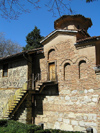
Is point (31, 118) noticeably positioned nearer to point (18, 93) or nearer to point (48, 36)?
point (18, 93)

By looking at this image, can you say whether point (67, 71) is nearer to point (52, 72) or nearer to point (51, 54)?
point (52, 72)

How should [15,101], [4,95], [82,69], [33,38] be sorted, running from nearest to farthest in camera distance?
1. [82,69]
2. [15,101]
3. [4,95]
4. [33,38]

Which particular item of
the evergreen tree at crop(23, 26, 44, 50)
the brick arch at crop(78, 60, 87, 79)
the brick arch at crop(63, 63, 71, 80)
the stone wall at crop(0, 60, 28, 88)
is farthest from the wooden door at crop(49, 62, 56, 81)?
the evergreen tree at crop(23, 26, 44, 50)

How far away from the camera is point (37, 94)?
46.8 ft

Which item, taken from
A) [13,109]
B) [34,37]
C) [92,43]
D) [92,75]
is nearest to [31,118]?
[13,109]

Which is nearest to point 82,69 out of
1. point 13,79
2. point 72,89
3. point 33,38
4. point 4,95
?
point 72,89

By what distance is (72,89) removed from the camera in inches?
484

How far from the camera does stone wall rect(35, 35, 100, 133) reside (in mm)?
11234

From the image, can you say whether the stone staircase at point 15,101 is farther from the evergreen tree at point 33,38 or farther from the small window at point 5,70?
the evergreen tree at point 33,38

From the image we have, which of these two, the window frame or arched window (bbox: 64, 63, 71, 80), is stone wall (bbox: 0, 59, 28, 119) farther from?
arched window (bbox: 64, 63, 71, 80)

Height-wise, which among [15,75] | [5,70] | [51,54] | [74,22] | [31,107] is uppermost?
[74,22]

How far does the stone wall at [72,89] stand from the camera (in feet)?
36.9

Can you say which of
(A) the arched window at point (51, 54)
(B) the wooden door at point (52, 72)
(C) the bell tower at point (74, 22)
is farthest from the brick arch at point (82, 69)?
(C) the bell tower at point (74, 22)

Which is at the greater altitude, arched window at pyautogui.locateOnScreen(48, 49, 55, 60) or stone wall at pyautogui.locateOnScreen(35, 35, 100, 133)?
arched window at pyautogui.locateOnScreen(48, 49, 55, 60)
